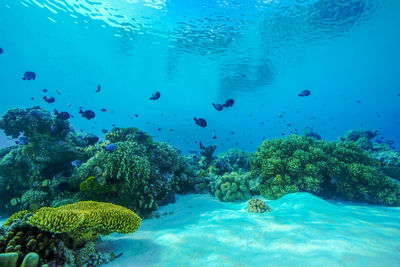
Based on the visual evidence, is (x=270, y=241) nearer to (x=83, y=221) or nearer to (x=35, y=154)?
(x=83, y=221)

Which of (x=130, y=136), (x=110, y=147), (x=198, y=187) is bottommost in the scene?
(x=198, y=187)

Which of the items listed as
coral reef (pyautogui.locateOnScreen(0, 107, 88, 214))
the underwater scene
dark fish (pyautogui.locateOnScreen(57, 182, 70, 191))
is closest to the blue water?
the underwater scene

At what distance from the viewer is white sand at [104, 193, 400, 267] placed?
2.64 meters

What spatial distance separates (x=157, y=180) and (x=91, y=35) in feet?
105

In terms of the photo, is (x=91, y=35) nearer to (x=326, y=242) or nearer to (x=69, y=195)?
(x=69, y=195)

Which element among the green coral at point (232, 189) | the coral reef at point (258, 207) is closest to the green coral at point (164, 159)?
the green coral at point (232, 189)

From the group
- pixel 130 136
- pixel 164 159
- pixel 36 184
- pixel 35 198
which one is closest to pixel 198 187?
pixel 164 159

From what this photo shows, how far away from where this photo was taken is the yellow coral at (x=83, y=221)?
2746mm

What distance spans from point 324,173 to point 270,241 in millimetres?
5626

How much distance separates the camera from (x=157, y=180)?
6.73 m

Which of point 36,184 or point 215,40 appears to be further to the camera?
point 215,40

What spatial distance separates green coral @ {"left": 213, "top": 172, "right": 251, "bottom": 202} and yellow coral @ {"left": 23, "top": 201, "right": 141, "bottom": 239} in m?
4.54

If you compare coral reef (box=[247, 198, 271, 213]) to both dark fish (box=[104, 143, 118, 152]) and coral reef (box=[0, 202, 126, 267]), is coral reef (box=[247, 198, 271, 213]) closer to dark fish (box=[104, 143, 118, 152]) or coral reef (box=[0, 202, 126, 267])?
coral reef (box=[0, 202, 126, 267])

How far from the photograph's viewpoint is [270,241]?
329cm
